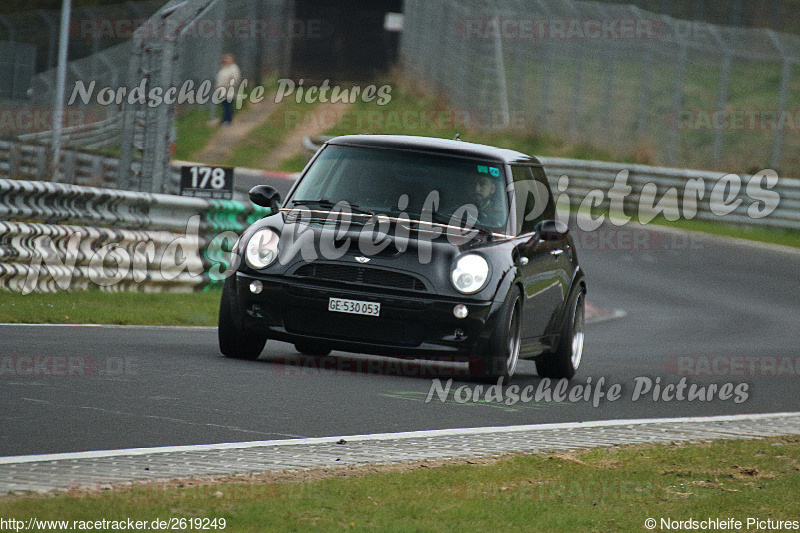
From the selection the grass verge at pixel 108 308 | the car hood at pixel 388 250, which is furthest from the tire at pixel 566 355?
the grass verge at pixel 108 308

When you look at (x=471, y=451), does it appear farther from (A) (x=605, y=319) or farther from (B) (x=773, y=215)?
(B) (x=773, y=215)

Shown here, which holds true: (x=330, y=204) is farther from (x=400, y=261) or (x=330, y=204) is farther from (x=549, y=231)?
(x=549, y=231)

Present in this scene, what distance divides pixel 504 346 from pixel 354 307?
1.05 meters

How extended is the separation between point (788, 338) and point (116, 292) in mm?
7865

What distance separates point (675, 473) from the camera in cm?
705

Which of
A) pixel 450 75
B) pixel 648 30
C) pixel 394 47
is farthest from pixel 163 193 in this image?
pixel 394 47


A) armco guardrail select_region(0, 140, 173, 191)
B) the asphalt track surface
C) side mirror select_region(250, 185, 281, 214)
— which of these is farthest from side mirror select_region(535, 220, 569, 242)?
armco guardrail select_region(0, 140, 173, 191)

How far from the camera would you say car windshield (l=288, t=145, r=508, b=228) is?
10555 mm

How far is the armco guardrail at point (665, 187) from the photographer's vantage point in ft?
98.5

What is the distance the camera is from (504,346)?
32.4ft

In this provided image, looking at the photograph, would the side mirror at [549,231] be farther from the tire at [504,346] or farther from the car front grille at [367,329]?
the car front grille at [367,329]

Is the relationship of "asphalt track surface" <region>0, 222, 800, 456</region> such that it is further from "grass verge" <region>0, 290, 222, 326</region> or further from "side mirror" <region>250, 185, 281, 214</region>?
"side mirror" <region>250, 185, 281, 214</region>

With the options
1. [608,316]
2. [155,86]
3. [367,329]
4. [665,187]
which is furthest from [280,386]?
[665,187]

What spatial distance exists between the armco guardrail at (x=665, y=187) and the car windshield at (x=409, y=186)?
66.1ft
